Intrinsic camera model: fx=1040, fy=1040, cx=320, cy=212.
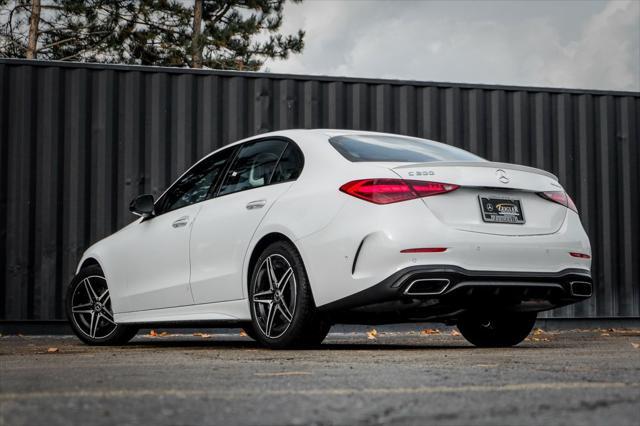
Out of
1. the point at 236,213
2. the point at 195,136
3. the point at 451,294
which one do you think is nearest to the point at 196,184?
the point at 236,213

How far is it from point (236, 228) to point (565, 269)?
85.2 inches

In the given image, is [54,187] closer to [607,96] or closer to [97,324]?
[97,324]

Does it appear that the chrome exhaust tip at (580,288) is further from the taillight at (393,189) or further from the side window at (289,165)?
the side window at (289,165)

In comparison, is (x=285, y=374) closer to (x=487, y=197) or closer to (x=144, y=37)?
(x=487, y=197)

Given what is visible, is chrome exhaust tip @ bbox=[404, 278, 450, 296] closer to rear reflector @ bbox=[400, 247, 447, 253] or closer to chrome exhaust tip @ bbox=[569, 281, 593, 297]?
rear reflector @ bbox=[400, 247, 447, 253]

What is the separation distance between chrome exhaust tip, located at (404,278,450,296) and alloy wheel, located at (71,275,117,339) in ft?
10.0

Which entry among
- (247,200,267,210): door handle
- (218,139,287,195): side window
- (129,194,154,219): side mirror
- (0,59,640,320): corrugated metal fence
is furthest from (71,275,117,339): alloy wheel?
(0,59,640,320): corrugated metal fence

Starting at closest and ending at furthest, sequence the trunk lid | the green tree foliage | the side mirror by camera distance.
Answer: the trunk lid
the side mirror
the green tree foliage

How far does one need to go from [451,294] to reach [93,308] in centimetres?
342

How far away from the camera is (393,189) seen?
6098 mm

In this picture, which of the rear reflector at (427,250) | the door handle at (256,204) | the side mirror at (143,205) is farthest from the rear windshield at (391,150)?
the side mirror at (143,205)

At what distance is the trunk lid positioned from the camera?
617cm

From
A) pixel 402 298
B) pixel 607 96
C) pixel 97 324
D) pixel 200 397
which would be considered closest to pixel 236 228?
pixel 402 298

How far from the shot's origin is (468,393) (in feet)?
13.3
